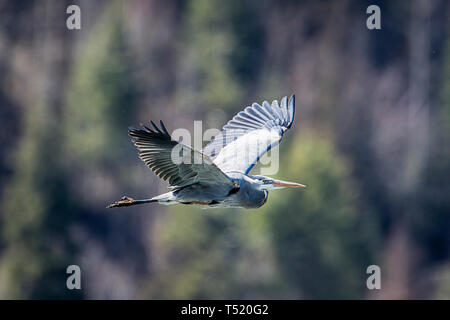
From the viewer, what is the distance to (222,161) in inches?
502

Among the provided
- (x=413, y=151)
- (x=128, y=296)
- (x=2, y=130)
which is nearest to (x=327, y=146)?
(x=413, y=151)

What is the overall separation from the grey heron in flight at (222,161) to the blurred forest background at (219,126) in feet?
81.9

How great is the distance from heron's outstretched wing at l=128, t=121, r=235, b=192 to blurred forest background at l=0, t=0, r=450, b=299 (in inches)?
1063

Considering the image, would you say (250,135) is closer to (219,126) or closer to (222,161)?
(222,161)

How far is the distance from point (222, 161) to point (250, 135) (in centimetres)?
82

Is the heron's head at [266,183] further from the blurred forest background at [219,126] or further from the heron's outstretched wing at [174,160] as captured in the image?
the blurred forest background at [219,126]

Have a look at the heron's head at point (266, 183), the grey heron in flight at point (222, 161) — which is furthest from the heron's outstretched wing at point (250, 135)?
the heron's head at point (266, 183)

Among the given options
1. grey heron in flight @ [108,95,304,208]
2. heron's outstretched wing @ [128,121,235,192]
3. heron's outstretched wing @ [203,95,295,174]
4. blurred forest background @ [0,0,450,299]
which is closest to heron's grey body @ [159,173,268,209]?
grey heron in flight @ [108,95,304,208]

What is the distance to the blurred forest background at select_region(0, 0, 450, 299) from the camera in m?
40.2

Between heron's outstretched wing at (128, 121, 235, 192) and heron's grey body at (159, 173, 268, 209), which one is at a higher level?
heron's outstretched wing at (128, 121, 235, 192)

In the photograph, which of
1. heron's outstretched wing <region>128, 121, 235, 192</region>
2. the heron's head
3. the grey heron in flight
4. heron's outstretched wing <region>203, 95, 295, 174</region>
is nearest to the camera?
heron's outstretched wing <region>128, 121, 235, 192</region>

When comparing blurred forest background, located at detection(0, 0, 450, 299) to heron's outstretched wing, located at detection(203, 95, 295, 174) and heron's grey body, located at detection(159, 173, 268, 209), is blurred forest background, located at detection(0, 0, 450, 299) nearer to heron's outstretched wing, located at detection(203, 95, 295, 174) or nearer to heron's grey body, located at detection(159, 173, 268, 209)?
heron's outstretched wing, located at detection(203, 95, 295, 174)

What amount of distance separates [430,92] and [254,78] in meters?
9.06

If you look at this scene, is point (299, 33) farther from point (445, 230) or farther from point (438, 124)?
point (445, 230)
